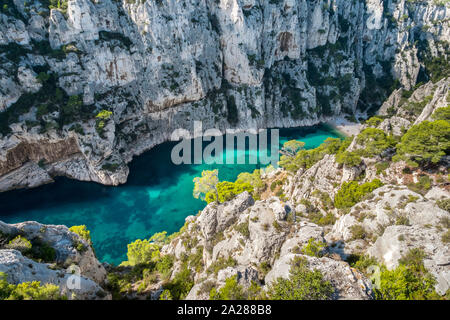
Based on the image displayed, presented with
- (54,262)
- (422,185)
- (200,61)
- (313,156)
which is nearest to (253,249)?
(54,262)

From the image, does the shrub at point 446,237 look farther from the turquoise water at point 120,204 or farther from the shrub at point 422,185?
the turquoise water at point 120,204

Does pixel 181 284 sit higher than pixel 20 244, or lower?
lower

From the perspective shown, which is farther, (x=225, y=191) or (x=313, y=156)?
(x=313, y=156)

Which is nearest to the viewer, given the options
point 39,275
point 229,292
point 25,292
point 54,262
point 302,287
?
point 25,292

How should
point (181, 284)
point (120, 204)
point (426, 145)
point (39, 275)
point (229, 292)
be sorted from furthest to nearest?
point (120, 204), point (426, 145), point (181, 284), point (39, 275), point (229, 292)

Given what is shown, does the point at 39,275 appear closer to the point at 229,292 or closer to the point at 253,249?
the point at 229,292
